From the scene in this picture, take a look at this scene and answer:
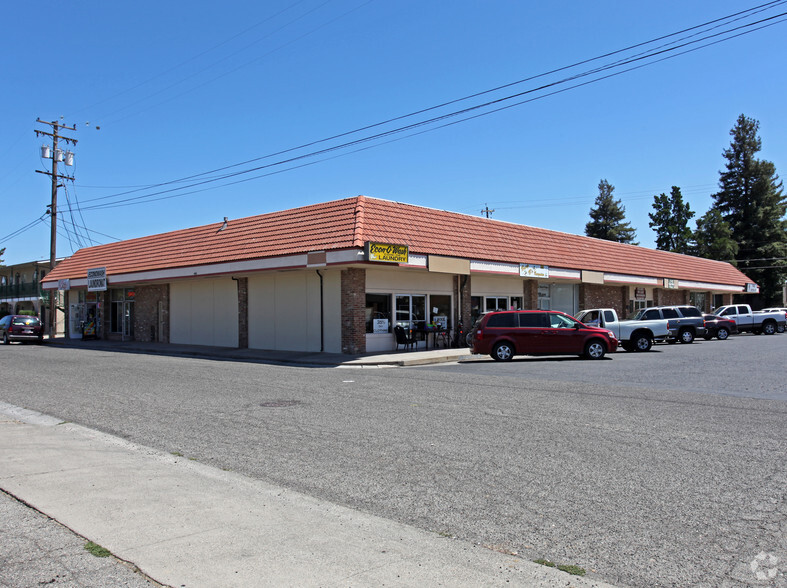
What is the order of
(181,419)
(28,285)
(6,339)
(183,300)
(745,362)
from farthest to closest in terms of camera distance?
(28,285)
(6,339)
(183,300)
(745,362)
(181,419)

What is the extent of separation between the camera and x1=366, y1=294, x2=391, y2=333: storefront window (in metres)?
22.3

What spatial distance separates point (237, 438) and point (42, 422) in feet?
12.4

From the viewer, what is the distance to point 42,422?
950 centimetres

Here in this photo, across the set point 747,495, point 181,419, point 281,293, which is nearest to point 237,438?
point 181,419

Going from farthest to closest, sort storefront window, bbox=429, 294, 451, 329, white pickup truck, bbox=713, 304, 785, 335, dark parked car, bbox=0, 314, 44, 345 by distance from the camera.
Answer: white pickup truck, bbox=713, 304, 785, 335
dark parked car, bbox=0, 314, 44, 345
storefront window, bbox=429, 294, 451, 329

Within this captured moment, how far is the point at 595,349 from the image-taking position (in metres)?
20.4

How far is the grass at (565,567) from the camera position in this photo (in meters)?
3.97

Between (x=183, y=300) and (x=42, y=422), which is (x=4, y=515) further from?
(x=183, y=300)

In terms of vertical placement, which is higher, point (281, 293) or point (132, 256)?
point (132, 256)

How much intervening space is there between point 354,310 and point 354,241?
9.22 ft

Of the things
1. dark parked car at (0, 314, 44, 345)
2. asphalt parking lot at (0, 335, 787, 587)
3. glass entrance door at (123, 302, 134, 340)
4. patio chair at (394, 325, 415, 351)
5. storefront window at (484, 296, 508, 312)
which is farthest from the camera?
glass entrance door at (123, 302, 134, 340)

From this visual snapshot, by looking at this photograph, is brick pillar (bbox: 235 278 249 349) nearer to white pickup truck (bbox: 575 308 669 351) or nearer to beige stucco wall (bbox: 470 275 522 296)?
beige stucco wall (bbox: 470 275 522 296)

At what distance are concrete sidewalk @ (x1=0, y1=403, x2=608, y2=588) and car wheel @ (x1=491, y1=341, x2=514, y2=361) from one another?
14.6 m

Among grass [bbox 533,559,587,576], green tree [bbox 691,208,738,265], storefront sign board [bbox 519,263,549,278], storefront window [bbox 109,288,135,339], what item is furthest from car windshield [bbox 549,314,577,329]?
green tree [bbox 691,208,738,265]
